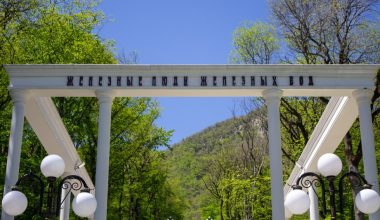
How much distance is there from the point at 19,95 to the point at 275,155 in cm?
738

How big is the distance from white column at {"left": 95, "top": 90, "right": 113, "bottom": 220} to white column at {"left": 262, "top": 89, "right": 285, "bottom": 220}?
14.9 feet

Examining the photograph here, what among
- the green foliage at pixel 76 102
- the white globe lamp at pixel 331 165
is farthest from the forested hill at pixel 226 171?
the white globe lamp at pixel 331 165

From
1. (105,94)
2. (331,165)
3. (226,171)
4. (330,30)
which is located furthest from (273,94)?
(226,171)

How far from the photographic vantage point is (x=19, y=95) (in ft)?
42.5

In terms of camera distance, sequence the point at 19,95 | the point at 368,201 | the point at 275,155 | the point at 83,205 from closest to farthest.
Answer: the point at 368,201 → the point at 83,205 → the point at 275,155 → the point at 19,95

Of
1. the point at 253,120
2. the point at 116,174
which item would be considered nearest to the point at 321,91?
the point at 116,174

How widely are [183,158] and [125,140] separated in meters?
72.1

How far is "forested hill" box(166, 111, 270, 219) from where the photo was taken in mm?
35344

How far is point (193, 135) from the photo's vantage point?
142 metres

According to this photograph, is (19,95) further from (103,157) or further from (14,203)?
(14,203)

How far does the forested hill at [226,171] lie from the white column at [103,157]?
1894cm

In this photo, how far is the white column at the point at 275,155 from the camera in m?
12.4

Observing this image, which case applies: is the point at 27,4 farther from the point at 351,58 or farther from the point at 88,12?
the point at 351,58

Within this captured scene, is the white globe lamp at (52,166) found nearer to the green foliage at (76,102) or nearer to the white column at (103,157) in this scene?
the white column at (103,157)
